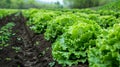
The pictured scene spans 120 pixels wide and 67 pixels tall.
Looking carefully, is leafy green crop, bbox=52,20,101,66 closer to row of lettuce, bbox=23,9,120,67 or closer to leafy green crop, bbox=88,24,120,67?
row of lettuce, bbox=23,9,120,67

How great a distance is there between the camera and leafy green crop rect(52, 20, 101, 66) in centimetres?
666

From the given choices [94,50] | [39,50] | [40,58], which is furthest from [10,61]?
[94,50]

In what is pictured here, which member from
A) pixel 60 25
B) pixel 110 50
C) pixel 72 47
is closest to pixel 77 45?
pixel 72 47

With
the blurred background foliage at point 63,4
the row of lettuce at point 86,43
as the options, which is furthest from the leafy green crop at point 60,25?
A: the blurred background foliage at point 63,4

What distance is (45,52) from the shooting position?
908cm

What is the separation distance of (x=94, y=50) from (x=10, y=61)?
3.71 meters

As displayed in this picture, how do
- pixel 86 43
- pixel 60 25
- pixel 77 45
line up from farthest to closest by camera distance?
pixel 60 25, pixel 77 45, pixel 86 43

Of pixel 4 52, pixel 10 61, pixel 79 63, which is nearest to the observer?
pixel 79 63

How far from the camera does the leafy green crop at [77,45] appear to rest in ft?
21.9

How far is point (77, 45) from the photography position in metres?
6.84

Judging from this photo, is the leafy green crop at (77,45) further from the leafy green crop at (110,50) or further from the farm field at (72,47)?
the leafy green crop at (110,50)

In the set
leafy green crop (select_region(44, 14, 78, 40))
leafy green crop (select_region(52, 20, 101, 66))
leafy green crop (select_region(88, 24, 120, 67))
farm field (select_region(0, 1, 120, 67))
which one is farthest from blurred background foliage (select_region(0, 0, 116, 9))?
leafy green crop (select_region(88, 24, 120, 67))

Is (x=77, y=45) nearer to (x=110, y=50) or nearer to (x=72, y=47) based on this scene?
(x=72, y=47)

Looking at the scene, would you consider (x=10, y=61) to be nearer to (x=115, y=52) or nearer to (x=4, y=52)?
(x=4, y=52)
